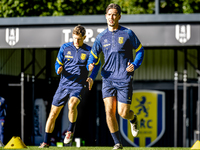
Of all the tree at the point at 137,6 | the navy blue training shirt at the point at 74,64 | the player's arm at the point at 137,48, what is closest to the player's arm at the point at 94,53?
the navy blue training shirt at the point at 74,64

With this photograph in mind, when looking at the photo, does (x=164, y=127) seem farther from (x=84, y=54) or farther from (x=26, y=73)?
(x=84, y=54)

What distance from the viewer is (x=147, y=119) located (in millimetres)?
12797

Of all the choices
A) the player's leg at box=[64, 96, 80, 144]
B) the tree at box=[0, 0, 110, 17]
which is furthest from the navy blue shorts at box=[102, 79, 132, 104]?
the tree at box=[0, 0, 110, 17]

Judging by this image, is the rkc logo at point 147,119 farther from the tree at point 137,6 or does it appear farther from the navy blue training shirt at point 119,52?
the navy blue training shirt at point 119,52

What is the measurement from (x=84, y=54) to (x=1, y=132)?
159 inches

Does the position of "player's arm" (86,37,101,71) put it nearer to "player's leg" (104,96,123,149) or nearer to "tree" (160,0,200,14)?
"player's leg" (104,96,123,149)

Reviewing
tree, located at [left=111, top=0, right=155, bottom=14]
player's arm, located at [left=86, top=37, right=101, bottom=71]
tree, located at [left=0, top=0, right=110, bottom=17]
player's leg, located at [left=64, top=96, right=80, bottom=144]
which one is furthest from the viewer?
tree, located at [left=0, top=0, right=110, bottom=17]

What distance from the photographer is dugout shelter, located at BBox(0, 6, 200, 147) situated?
9.11 meters

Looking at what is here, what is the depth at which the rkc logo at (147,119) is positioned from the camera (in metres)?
12.6

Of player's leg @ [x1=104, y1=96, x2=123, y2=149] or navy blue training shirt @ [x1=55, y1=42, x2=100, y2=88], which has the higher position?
navy blue training shirt @ [x1=55, y1=42, x2=100, y2=88]

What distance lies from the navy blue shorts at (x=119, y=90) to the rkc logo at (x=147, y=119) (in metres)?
5.87

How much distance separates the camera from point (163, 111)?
12766 mm

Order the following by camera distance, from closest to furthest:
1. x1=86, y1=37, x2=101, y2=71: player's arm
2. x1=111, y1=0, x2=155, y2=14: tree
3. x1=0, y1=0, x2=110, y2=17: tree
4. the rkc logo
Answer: x1=86, y1=37, x2=101, y2=71: player's arm → the rkc logo → x1=111, y1=0, x2=155, y2=14: tree → x1=0, y1=0, x2=110, y2=17: tree

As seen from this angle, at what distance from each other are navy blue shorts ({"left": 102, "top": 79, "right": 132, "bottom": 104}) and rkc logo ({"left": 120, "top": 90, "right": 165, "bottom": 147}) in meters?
5.87
